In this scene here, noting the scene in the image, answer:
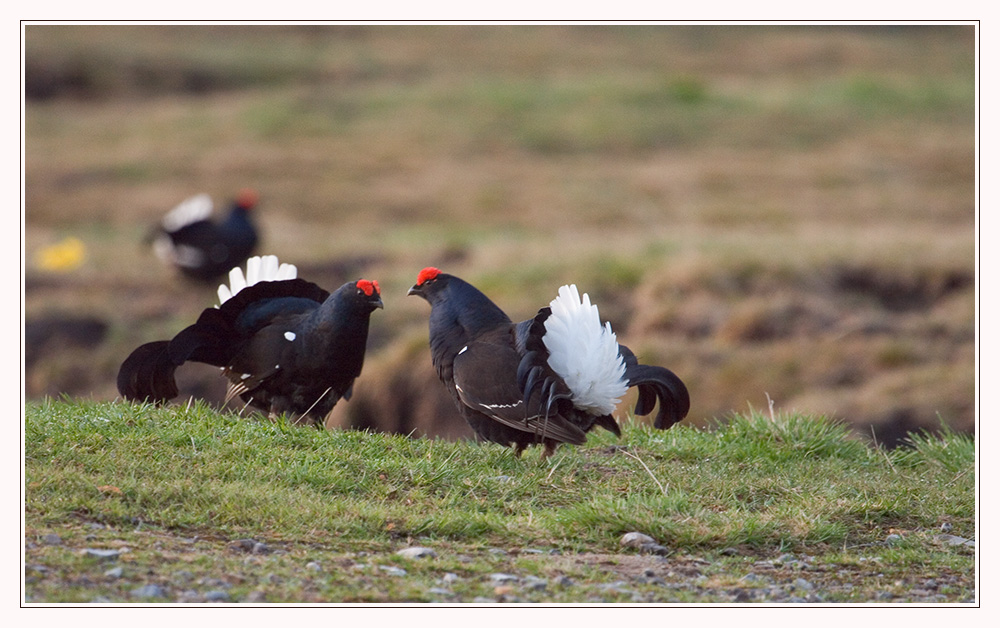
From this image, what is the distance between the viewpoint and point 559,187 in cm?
2145

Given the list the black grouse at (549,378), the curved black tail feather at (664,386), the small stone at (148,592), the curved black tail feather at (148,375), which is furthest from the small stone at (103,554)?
the curved black tail feather at (664,386)

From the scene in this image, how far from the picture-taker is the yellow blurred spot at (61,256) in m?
14.9

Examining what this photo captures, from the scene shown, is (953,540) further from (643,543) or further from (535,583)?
(535,583)

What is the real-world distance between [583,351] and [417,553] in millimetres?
1539

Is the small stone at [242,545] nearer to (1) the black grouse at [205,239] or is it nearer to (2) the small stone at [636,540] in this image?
(2) the small stone at [636,540]

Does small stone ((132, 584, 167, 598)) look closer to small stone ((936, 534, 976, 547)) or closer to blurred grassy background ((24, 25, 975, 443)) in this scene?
small stone ((936, 534, 976, 547))

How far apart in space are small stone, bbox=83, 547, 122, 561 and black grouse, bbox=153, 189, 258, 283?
1101cm

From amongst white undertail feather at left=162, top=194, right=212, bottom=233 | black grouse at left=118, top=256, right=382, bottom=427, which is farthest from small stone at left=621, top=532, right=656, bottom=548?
white undertail feather at left=162, top=194, right=212, bottom=233

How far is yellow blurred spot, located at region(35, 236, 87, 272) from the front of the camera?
14.9 m

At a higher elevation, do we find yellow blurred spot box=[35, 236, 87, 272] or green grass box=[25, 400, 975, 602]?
yellow blurred spot box=[35, 236, 87, 272]

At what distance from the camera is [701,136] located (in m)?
24.2

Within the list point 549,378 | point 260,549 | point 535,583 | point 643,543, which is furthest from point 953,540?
point 260,549

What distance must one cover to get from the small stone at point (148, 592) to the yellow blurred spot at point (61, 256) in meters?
12.3
